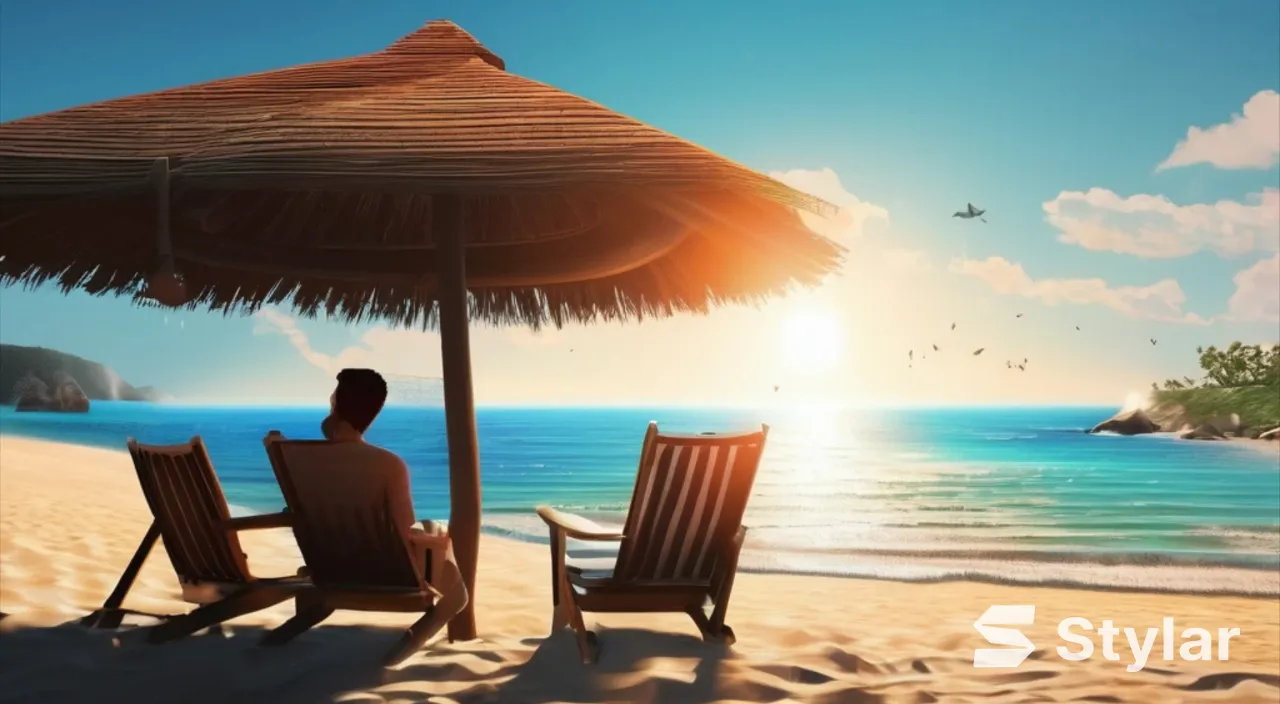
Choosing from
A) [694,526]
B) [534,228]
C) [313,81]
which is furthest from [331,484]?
[534,228]

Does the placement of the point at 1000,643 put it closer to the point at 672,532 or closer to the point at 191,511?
the point at 672,532

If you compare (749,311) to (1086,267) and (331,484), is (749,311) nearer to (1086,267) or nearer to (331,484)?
(331,484)

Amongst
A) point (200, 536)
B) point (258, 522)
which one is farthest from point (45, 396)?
point (258, 522)

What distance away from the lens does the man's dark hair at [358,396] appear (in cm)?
324

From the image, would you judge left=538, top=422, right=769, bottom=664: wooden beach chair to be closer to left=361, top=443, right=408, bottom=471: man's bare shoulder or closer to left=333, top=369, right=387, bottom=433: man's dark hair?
left=361, top=443, right=408, bottom=471: man's bare shoulder

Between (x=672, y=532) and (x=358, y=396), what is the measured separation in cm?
118

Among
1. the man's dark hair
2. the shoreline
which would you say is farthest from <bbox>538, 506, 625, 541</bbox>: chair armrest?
the shoreline

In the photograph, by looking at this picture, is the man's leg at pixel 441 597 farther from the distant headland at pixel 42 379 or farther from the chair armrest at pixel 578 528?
the distant headland at pixel 42 379

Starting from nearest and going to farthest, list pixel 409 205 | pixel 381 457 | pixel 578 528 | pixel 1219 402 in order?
pixel 381 457
pixel 578 528
pixel 409 205
pixel 1219 402

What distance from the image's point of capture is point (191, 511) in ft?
11.8

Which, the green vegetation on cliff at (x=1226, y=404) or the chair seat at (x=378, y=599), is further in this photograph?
the green vegetation on cliff at (x=1226, y=404)

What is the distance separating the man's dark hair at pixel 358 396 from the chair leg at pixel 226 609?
690 millimetres

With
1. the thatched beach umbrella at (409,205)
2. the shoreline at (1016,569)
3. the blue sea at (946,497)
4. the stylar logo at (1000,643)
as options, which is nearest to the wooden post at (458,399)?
the thatched beach umbrella at (409,205)

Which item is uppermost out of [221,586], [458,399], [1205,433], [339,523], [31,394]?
[458,399]
